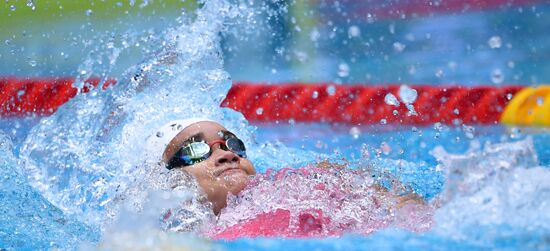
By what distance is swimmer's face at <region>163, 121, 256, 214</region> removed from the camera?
1.97 m

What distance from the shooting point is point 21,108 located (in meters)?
4.11

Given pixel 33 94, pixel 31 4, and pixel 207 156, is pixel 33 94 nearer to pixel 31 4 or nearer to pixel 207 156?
pixel 31 4

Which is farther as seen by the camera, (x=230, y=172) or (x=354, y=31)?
(x=354, y=31)

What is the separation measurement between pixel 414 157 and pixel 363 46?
4.03 ft

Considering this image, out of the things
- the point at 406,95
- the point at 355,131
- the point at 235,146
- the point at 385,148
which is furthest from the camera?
the point at 355,131

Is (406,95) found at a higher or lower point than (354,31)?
lower

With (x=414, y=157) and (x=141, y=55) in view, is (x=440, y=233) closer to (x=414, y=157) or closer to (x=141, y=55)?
(x=414, y=157)

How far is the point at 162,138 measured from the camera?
7.19ft

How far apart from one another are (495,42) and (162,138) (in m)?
2.26

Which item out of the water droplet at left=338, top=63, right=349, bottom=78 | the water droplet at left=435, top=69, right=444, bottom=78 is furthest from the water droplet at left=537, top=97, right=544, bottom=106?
the water droplet at left=338, top=63, right=349, bottom=78

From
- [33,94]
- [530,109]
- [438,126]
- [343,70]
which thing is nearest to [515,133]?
[530,109]

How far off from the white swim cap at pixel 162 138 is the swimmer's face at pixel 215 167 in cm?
2

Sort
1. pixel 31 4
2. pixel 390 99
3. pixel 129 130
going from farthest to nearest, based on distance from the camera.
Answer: pixel 31 4 → pixel 390 99 → pixel 129 130

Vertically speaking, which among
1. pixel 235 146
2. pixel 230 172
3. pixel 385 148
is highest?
pixel 385 148
